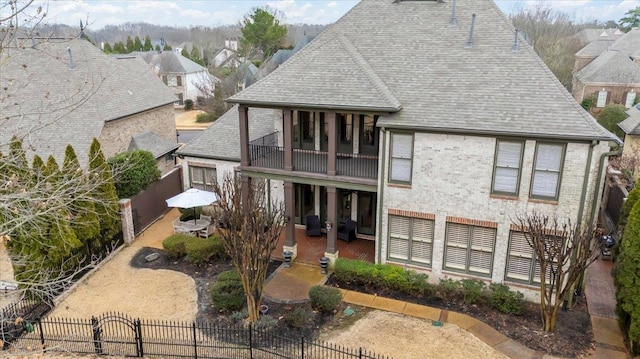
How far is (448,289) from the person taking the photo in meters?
15.2

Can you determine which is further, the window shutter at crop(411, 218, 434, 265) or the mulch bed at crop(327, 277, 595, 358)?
the window shutter at crop(411, 218, 434, 265)

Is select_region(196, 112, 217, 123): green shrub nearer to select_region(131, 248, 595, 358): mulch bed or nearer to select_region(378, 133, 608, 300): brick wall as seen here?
select_region(131, 248, 595, 358): mulch bed

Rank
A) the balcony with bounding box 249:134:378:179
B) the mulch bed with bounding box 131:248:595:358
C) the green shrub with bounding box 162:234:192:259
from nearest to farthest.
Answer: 1. the mulch bed with bounding box 131:248:595:358
2. the balcony with bounding box 249:134:378:179
3. the green shrub with bounding box 162:234:192:259

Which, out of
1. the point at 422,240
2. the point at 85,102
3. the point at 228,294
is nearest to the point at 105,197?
the point at 85,102

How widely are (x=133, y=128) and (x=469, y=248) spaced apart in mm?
19673

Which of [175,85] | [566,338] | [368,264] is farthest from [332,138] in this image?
[175,85]

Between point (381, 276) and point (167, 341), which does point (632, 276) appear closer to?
point (381, 276)

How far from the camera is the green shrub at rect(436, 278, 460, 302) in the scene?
→ 1513cm

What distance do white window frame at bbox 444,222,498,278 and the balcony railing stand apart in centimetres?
336

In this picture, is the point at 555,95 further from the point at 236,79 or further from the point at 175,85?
the point at 175,85

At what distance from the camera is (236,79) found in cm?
5306

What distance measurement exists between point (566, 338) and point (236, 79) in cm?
4605

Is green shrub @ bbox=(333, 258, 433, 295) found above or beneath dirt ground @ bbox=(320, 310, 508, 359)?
above

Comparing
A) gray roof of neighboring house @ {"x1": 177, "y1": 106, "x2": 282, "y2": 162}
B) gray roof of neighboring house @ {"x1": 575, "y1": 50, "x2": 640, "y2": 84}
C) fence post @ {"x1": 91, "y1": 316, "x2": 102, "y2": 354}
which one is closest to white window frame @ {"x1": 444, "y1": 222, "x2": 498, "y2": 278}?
gray roof of neighboring house @ {"x1": 177, "y1": 106, "x2": 282, "y2": 162}
